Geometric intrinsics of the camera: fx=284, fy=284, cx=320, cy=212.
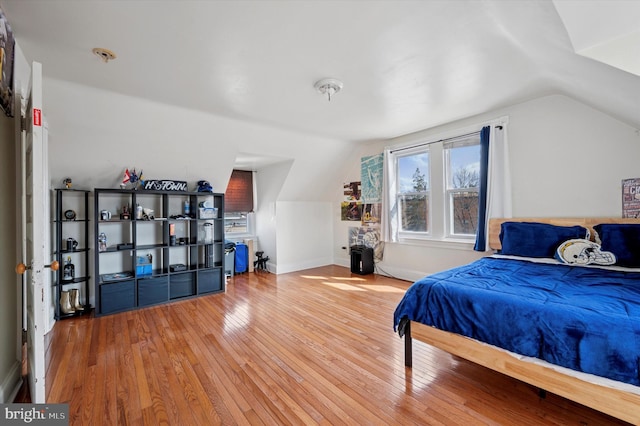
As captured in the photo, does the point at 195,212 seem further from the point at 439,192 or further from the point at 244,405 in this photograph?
the point at 439,192

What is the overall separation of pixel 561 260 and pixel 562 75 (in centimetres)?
166

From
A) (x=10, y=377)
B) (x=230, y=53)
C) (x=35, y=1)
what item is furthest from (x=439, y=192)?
(x=10, y=377)

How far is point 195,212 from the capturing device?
13.7ft

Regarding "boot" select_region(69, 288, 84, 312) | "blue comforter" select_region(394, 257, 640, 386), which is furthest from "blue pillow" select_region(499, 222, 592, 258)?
"boot" select_region(69, 288, 84, 312)

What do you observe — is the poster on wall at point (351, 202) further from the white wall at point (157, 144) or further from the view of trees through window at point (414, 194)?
the view of trees through window at point (414, 194)

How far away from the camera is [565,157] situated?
123 inches

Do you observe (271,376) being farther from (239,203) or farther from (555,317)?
(239,203)

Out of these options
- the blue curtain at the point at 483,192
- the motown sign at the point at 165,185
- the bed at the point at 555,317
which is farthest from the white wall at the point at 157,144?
the bed at the point at 555,317

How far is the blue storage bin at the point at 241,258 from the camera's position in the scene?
545 centimetres

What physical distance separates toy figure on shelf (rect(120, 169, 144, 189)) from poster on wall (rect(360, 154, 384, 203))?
3.58m

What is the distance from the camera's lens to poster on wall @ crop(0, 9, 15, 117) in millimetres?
1549

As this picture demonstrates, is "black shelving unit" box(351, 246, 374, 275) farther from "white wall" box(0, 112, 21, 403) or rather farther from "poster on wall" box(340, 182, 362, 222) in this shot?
"white wall" box(0, 112, 21, 403)

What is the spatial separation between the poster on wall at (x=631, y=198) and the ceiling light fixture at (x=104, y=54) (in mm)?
4663

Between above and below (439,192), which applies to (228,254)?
below
